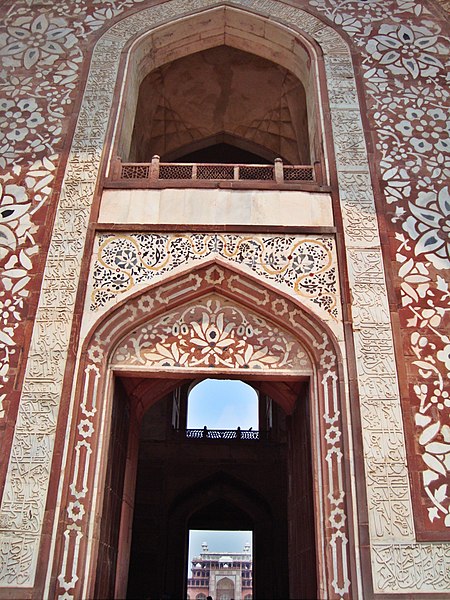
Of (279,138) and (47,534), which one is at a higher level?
(279,138)

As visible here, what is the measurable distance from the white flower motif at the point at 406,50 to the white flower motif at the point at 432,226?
170 cm

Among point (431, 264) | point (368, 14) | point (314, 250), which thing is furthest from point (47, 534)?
point (368, 14)

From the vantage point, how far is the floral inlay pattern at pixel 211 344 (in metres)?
5.33

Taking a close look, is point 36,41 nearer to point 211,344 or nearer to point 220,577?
point 211,344

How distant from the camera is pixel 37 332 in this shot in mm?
5211

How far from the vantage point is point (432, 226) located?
569cm

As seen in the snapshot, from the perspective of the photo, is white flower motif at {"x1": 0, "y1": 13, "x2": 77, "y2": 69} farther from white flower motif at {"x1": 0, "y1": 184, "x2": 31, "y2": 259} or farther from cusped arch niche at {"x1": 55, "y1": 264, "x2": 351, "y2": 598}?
cusped arch niche at {"x1": 55, "y1": 264, "x2": 351, "y2": 598}

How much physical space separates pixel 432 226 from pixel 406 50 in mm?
2436

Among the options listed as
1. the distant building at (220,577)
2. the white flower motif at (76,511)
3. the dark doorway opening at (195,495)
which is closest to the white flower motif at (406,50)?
the white flower motif at (76,511)

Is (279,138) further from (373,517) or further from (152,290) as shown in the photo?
(373,517)

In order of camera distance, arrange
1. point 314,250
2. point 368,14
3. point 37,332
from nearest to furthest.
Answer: point 37,332 → point 314,250 → point 368,14

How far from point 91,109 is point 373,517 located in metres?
4.73

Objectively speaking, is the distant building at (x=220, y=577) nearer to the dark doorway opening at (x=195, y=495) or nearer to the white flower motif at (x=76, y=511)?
the dark doorway opening at (x=195, y=495)

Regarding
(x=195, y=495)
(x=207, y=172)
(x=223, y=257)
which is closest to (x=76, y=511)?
(x=223, y=257)
